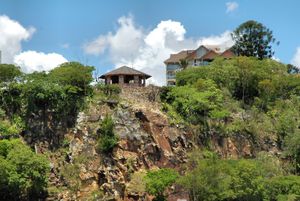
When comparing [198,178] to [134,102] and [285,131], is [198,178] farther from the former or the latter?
[285,131]

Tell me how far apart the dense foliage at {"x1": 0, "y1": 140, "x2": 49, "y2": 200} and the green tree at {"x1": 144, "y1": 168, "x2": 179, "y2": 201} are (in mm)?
8528

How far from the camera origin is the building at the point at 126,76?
212 feet

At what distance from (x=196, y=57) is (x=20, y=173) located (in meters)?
44.8

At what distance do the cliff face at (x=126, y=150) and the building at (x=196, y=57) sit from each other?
2363 centimetres

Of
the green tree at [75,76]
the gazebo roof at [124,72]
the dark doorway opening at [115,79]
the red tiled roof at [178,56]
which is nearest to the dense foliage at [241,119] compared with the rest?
the gazebo roof at [124,72]

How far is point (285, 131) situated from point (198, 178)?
17.8 metres

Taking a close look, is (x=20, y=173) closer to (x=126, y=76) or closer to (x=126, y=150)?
(x=126, y=150)

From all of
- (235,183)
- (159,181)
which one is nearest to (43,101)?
(159,181)

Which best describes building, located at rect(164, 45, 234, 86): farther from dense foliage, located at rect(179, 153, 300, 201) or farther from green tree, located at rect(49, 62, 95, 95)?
dense foliage, located at rect(179, 153, 300, 201)

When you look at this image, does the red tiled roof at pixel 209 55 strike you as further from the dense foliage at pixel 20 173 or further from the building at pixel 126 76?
the dense foliage at pixel 20 173

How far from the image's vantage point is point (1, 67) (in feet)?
170

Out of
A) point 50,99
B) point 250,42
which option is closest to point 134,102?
point 50,99

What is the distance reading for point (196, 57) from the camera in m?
82.9

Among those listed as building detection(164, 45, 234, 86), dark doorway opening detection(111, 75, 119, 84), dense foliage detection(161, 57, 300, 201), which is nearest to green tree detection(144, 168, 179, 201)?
dense foliage detection(161, 57, 300, 201)
